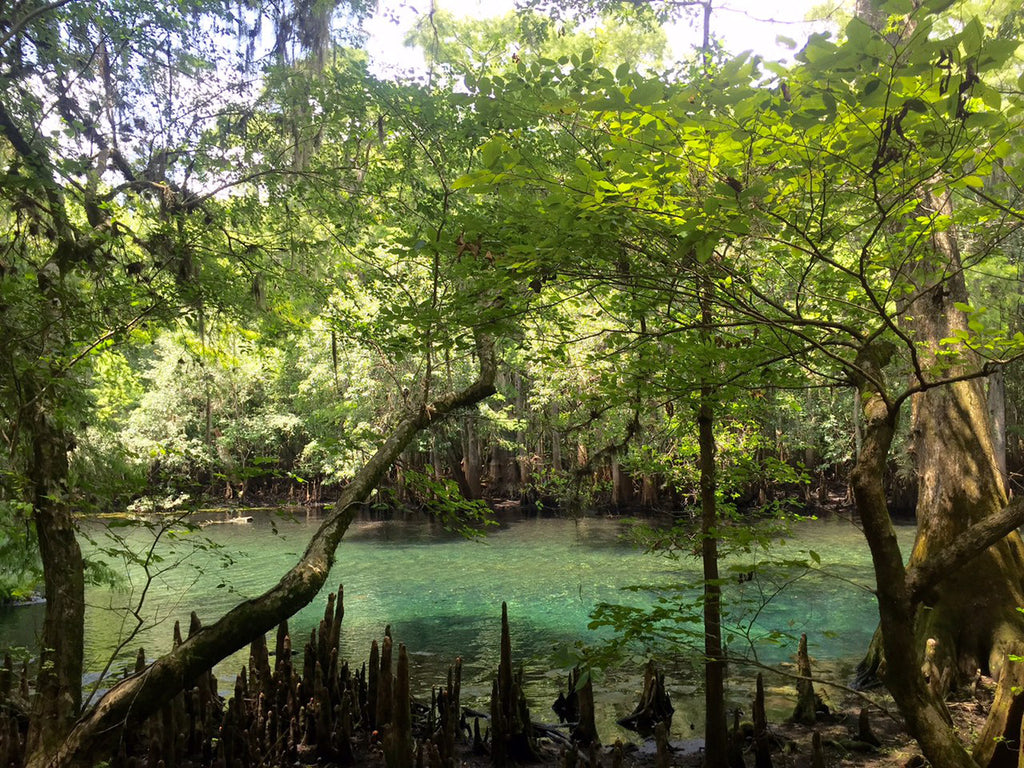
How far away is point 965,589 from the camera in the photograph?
23.4 ft

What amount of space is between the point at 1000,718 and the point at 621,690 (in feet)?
15.3

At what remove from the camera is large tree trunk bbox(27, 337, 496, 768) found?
4.33 meters

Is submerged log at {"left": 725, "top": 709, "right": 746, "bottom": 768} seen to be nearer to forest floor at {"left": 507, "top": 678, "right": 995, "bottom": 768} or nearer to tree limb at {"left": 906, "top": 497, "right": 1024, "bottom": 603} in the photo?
forest floor at {"left": 507, "top": 678, "right": 995, "bottom": 768}

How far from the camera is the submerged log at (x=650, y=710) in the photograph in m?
6.97

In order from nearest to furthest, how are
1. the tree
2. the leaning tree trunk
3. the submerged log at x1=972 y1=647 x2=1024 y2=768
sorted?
the tree → the submerged log at x1=972 y1=647 x2=1024 y2=768 → the leaning tree trunk

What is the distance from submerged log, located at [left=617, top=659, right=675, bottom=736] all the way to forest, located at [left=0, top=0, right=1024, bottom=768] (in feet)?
0.25

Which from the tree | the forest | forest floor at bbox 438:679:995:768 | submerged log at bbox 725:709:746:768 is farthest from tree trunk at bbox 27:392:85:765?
submerged log at bbox 725:709:746:768

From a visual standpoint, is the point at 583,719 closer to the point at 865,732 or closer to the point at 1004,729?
the point at 865,732

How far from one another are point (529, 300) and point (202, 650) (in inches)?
134

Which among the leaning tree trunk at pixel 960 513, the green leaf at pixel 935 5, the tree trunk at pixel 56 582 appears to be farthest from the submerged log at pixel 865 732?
the tree trunk at pixel 56 582

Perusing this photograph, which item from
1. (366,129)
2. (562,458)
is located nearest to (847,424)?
(562,458)

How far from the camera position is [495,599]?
14.5 m

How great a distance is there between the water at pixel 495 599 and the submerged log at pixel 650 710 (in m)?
0.24

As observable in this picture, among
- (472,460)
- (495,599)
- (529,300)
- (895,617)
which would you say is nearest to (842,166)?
(529,300)
